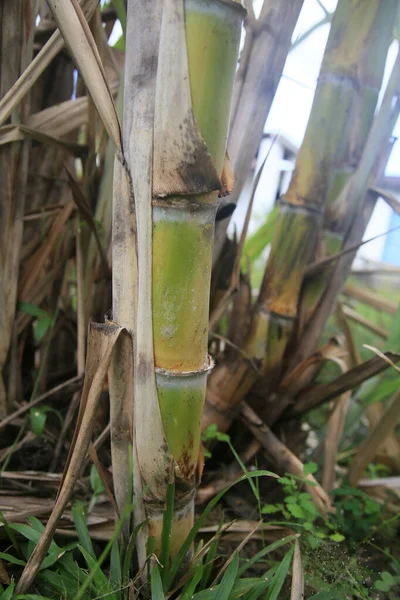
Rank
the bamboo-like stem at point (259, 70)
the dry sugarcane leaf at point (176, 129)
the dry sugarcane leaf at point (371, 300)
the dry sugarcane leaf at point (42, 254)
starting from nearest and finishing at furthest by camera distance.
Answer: the dry sugarcane leaf at point (176, 129) < the bamboo-like stem at point (259, 70) < the dry sugarcane leaf at point (42, 254) < the dry sugarcane leaf at point (371, 300)

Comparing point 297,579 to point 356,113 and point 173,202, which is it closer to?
point 173,202

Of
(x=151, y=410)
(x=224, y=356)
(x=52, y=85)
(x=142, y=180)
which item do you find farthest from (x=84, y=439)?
(x=52, y=85)

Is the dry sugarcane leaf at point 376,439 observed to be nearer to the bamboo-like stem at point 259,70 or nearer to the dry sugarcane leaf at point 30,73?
the bamboo-like stem at point 259,70

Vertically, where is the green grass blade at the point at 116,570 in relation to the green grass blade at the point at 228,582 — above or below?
below

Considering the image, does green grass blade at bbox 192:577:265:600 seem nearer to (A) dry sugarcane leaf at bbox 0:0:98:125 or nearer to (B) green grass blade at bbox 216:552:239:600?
(B) green grass blade at bbox 216:552:239:600

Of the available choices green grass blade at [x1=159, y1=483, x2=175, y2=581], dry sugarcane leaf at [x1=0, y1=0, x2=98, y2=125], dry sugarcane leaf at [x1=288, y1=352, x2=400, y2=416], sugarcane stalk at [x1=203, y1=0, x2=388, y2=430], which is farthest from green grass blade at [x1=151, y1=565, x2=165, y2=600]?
dry sugarcane leaf at [x1=0, y1=0, x2=98, y2=125]

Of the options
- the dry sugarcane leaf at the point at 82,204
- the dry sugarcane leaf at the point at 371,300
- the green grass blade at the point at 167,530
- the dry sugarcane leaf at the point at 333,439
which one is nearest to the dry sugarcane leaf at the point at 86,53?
the dry sugarcane leaf at the point at 82,204
